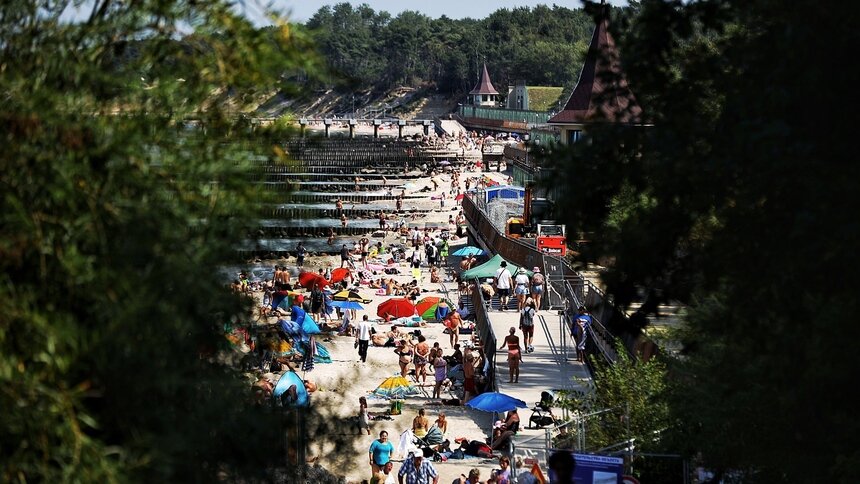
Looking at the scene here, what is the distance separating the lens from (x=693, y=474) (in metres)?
12.2

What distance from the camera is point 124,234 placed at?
17.2ft

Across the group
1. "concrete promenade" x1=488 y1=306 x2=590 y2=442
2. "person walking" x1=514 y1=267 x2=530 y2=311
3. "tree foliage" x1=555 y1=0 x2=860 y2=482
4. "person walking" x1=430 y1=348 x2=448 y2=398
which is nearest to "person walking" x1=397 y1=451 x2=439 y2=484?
"concrete promenade" x1=488 y1=306 x2=590 y2=442

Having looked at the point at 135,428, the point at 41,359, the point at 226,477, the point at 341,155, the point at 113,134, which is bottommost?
the point at 341,155

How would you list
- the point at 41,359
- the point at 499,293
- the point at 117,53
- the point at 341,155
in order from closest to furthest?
the point at 41,359
the point at 117,53
the point at 499,293
the point at 341,155

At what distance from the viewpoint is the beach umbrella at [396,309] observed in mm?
30933

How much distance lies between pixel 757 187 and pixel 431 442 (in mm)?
11084

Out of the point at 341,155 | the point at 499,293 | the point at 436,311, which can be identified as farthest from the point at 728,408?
the point at 341,155

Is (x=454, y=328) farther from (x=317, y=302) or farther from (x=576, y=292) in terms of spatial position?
(x=317, y=302)

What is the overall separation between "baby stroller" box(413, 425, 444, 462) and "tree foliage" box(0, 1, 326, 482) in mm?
10524

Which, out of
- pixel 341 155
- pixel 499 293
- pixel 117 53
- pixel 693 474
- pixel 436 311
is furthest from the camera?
pixel 341 155

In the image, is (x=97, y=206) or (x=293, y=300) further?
(x=293, y=300)

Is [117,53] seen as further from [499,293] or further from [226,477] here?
[499,293]

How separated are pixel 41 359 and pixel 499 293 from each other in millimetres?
22664

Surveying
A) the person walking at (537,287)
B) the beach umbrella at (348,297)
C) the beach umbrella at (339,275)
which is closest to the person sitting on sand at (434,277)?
the beach umbrella at (339,275)
